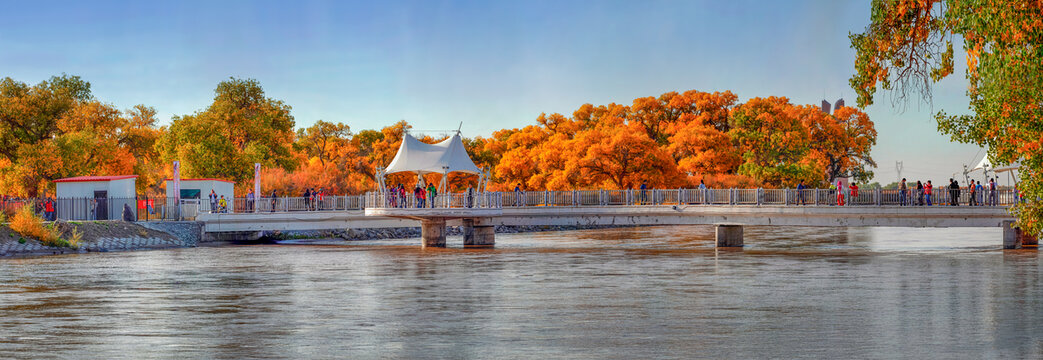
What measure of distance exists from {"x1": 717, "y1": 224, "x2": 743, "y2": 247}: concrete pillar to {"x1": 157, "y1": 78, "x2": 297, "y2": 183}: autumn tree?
124 ft

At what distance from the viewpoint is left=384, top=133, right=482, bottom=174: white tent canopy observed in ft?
198

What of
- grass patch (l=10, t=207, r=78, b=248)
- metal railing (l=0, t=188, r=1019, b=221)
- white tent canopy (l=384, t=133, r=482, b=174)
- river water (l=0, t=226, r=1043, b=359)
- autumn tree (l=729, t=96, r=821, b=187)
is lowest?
river water (l=0, t=226, r=1043, b=359)

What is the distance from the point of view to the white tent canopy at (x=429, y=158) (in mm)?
60500

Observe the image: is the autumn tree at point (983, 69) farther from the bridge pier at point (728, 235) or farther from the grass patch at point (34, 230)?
the grass patch at point (34, 230)

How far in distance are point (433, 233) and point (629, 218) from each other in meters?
11.9

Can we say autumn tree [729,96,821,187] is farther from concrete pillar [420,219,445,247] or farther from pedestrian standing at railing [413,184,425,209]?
pedestrian standing at railing [413,184,425,209]

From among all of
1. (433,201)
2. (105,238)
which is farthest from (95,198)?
(433,201)

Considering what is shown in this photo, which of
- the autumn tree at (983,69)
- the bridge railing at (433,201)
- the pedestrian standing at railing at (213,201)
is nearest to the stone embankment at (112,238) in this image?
the pedestrian standing at railing at (213,201)

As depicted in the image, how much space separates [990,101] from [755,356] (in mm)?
7791

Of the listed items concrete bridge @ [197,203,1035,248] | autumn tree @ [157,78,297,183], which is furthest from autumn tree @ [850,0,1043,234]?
autumn tree @ [157,78,297,183]

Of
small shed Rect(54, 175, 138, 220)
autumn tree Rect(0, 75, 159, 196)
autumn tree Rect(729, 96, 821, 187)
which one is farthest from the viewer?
autumn tree Rect(729, 96, 821, 187)

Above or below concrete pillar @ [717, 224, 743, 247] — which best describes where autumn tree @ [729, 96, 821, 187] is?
above

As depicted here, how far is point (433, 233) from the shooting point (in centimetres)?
6162

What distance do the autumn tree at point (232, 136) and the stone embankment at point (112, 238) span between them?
15.5 m
